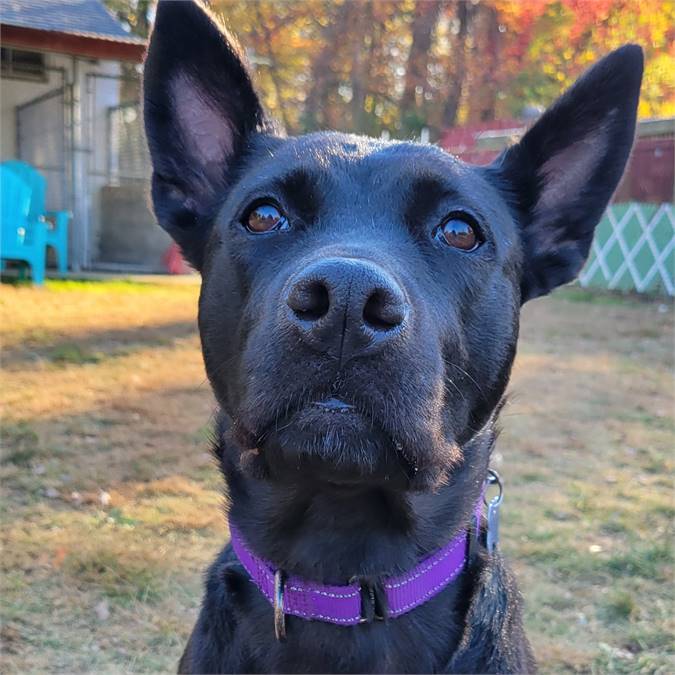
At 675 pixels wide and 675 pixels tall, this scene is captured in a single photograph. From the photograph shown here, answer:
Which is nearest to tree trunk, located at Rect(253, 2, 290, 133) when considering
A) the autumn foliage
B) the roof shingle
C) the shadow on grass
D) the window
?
the autumn foliage

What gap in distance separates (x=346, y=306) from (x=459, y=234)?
2.38ft

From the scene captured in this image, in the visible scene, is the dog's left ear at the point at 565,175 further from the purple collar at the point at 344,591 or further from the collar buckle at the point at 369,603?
the collar buckle at the point at 369,603

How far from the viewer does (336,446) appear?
1646 millimetres

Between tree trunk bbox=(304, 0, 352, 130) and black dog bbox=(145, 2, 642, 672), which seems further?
tree trunk bbox=(304, 0, 352, 130)

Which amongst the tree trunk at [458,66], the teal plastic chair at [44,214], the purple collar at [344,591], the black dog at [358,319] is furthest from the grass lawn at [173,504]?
the tree trunk at [458,66]

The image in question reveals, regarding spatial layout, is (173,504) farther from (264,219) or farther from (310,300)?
(310,300)

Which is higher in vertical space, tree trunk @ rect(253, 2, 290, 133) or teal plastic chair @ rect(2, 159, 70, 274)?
tree trunk @ rect(253, 2, 290, 133)

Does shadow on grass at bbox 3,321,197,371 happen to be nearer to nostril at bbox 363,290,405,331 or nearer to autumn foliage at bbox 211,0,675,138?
nostril at bbox 363,290,405,331

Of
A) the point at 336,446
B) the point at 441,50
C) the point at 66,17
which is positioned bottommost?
the point at 336,446

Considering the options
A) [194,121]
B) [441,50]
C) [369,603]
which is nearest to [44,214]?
[194,121]

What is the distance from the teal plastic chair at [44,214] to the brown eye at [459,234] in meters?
9.70

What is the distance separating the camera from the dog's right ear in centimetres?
237

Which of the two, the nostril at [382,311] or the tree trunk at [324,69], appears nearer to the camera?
the nostril at [382,311]

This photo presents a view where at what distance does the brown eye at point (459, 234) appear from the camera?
2.10 m
